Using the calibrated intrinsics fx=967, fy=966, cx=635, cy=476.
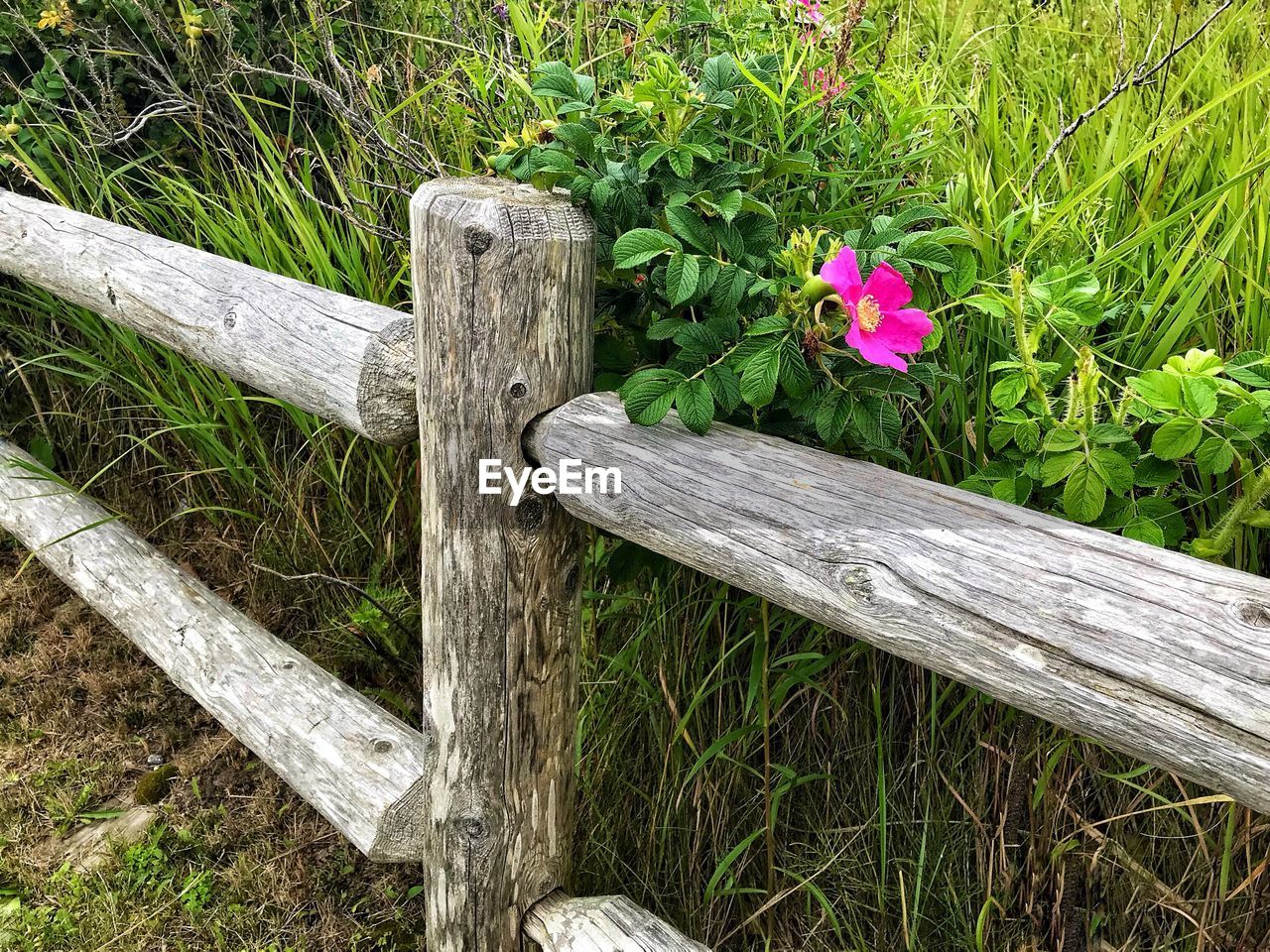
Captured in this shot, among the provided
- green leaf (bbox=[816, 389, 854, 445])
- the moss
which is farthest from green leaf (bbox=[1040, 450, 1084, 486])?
the moss

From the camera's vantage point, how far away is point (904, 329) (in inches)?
41.6

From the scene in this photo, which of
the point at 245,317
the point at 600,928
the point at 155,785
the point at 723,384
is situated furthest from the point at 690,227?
the point at 155,785

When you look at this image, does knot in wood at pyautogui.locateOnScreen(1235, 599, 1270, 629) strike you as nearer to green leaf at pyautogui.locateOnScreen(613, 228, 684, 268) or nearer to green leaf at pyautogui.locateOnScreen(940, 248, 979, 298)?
green leaf at pyautogui.locateOnScreen(940, 248, 979, 298)

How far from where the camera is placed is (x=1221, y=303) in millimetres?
1336

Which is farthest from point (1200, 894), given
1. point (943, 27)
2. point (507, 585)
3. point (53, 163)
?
point (53, 163)

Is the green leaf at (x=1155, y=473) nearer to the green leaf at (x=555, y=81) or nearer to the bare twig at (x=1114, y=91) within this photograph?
the bare twig at (x=1114, y=91)

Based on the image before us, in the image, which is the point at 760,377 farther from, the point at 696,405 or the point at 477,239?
the point at 477,239

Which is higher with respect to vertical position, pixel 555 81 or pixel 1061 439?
pixel 555 81

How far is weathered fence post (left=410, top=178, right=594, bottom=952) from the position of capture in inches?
47.1

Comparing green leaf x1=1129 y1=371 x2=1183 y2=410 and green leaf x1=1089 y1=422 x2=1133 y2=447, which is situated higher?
green leaf x1=1129 y1=371 x2=1183 y2=410

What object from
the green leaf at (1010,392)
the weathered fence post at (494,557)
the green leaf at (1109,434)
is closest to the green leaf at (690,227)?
the weathered fence post at (494,557)

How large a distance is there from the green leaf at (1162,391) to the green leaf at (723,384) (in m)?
0.43

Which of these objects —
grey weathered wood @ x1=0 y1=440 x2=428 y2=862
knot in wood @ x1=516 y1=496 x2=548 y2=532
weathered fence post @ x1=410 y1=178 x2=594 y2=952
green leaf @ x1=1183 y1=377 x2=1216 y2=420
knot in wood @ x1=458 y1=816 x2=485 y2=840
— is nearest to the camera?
green leaf @ x1=1183 y1=377 x2=1216 y2=420

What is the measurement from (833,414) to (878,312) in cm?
13
